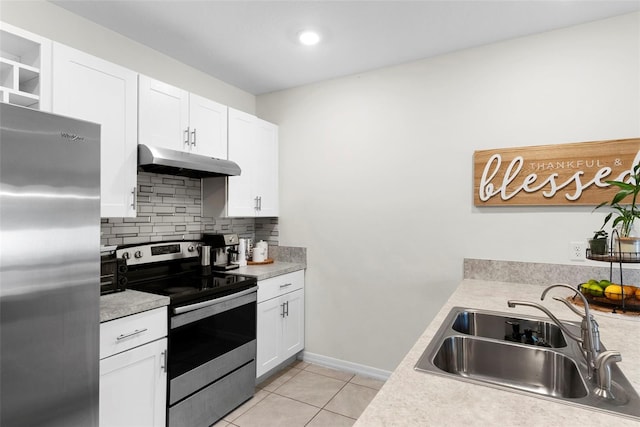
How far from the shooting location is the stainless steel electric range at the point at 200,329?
1988 mm

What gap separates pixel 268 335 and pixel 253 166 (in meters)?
1.44

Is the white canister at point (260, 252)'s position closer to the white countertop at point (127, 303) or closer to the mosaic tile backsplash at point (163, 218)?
the mosaic tile backsplash at point (163, 218)

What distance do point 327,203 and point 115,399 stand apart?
2.05 metres

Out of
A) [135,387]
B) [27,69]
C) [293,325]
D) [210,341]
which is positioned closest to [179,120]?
[27,69]

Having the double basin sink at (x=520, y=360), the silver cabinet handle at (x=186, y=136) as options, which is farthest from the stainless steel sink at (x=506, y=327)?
the silver cabinet handle at (x=186, y=136)

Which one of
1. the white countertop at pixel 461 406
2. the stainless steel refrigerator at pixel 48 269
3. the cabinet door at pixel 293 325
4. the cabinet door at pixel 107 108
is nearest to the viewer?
the white countertop at pixel 461 406

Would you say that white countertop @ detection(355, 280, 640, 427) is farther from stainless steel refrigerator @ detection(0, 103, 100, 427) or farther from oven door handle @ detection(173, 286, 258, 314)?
oven door handle @ detection(173, 286, 258, 314)

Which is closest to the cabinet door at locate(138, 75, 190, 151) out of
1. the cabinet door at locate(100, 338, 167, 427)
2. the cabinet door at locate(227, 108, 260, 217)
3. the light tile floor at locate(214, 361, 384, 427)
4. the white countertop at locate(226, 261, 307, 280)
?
the cabinet door at locate(227, 108, 260, 217)

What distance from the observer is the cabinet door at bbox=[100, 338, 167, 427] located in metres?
1.66

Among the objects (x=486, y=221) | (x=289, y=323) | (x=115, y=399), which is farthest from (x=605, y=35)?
(x=115, y=399)

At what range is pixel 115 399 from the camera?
66.7 inches

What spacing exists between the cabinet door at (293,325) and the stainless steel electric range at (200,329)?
1.45 ft

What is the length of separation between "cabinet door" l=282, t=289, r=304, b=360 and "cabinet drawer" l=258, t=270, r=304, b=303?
0.07 meters

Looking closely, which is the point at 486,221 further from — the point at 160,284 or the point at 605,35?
the point at 160,284
